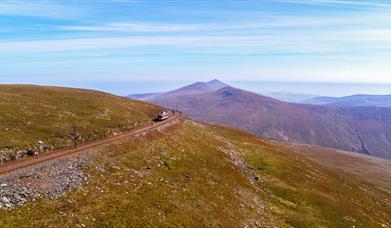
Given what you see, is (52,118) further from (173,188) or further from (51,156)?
(173,188)

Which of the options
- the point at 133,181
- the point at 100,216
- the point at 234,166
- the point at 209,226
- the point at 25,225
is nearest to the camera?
the point at 25,225

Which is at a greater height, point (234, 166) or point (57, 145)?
point (57, 145)

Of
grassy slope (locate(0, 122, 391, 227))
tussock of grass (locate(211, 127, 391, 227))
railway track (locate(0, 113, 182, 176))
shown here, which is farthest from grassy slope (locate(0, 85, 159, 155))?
tussock of grass (locate(211, 127, 391, 227))

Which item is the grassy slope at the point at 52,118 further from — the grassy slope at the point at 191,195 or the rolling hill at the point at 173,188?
the grassy slope at the point at 191,195

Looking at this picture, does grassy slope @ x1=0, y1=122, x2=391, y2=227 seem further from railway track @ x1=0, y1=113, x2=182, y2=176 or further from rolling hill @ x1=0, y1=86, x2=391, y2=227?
railway track @ x1=0, y1=113, x2=182, y2=176

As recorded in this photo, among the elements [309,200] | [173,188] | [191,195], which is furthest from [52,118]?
[309,200]

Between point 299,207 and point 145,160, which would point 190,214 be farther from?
point 299,207

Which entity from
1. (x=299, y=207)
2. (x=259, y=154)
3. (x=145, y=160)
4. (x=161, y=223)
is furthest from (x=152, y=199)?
(x=259, y=154)
